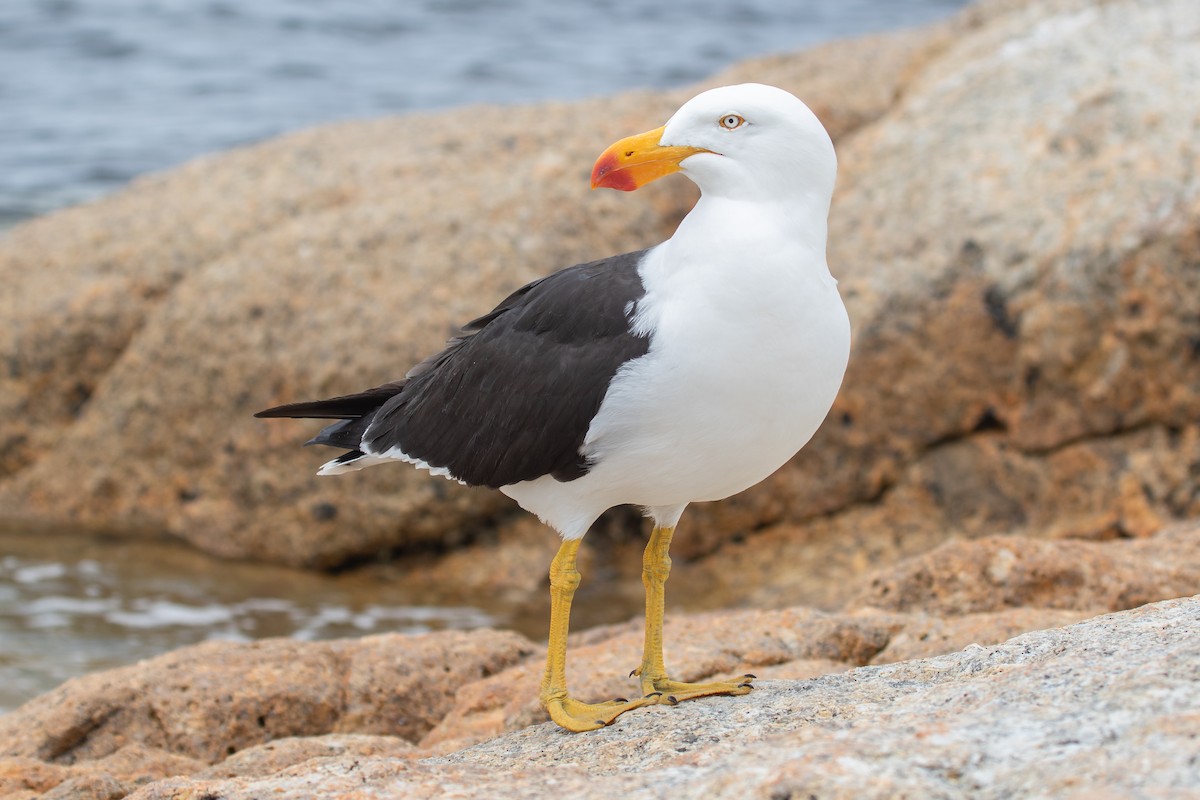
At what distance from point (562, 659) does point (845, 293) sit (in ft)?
13.9

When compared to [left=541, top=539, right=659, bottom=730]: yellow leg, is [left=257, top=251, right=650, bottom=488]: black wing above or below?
above

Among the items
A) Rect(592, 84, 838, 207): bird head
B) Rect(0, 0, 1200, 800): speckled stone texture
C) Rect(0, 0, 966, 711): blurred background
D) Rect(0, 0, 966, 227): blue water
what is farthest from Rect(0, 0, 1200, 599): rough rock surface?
Rect(0, 0, 966, 227): blue water

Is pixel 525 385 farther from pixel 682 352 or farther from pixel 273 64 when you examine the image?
pixel 273 64

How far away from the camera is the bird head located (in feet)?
13.5

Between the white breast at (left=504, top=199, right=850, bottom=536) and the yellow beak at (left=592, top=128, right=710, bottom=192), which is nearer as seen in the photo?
the white breast at (left=504, top=199, right=850, bottom=536)

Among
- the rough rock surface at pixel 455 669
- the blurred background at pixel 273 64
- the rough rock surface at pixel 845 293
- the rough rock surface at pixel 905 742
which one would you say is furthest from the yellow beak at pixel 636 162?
the blurred background at pixel 273 64

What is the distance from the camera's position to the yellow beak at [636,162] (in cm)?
425

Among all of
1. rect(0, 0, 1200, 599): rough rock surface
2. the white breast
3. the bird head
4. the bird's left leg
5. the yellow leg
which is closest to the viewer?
the white breast

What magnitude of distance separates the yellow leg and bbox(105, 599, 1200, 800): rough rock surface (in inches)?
3.6

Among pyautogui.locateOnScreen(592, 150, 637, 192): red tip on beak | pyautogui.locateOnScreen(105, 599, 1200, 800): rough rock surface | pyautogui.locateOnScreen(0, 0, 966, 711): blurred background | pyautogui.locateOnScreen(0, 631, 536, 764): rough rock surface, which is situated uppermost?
pyautogui.locateOnScreen(0, 0, 966, 711): blurred background

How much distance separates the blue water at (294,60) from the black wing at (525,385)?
13.0 metres

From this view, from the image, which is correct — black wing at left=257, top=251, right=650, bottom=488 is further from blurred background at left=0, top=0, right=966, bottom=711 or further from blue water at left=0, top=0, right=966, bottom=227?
blue water at left=0, top=0, right=966, bottom=227

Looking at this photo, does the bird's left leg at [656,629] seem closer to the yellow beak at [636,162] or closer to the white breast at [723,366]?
the white breast at [723,366]

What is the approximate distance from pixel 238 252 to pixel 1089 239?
5502 mm
